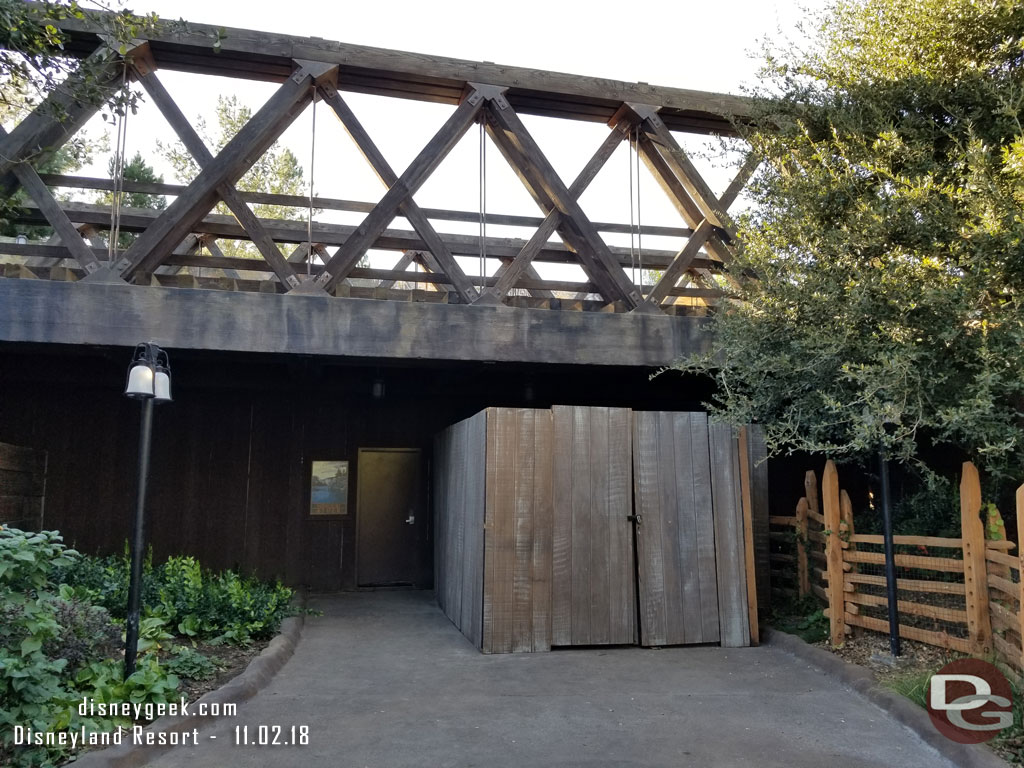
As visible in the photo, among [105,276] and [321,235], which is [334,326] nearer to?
[105,276]

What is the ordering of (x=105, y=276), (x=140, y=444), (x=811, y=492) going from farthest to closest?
(x=811, y=492) → (x=105, y=276) → (x=140, y=444)

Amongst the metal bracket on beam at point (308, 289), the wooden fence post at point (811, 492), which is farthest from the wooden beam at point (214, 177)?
the wooden fence post at point (811, 492)

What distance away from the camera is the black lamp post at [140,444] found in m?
4.93

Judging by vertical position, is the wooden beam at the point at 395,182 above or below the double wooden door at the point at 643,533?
above

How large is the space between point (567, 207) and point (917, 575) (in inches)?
196

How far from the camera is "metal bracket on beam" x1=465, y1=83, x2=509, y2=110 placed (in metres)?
7.81

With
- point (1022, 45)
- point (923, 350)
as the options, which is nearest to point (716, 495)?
point (923, 350)

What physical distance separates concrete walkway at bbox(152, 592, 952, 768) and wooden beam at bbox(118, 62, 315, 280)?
3993 millimetres

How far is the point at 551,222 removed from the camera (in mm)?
7910

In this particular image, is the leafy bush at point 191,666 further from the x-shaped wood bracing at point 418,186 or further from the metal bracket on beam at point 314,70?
the metal bracket on beam at point 314,70

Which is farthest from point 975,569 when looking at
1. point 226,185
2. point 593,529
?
point 226,185

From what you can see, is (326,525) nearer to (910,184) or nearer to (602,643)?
(602,643)

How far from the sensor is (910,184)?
560cm

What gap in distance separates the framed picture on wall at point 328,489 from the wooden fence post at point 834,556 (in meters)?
6.39
